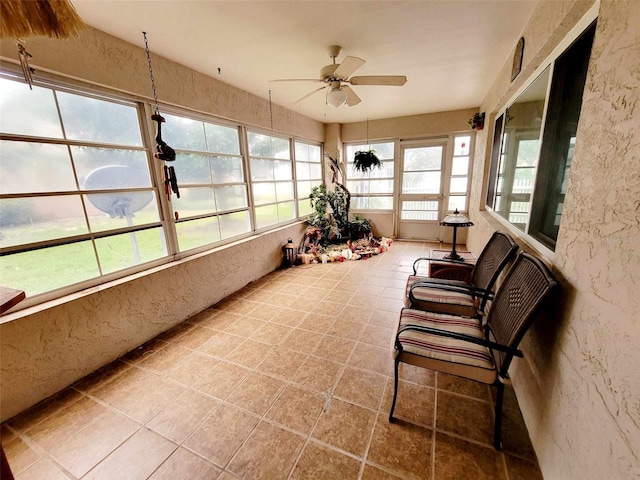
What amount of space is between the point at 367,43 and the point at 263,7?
917mm

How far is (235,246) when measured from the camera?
3189 millimetres

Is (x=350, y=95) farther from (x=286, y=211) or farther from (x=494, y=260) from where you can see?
(x=286, y=211)

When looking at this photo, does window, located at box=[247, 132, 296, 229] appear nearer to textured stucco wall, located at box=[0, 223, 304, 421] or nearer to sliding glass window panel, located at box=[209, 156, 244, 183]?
sliding glass window panel, located at box=[209, 156, 244, 183]

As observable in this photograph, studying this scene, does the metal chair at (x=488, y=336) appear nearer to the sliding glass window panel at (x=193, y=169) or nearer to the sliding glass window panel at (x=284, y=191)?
the sliding glass window panel at (x=193, y=169)

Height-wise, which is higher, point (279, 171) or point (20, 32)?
point (20, 32)

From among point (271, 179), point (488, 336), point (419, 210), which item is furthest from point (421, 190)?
point (488, 336)

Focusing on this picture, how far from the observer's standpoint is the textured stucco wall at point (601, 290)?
73 cm

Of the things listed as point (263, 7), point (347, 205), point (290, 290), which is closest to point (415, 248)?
point (347, 205)

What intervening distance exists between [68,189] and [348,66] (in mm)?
2333

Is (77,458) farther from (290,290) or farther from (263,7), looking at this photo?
(263,7)

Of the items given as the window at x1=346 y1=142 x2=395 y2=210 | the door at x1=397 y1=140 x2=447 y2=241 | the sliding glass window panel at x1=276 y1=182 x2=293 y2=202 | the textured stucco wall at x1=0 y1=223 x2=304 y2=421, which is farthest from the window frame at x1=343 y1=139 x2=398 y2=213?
the textured stucco wall at x1=0 y1=223 x2=304 y2=421

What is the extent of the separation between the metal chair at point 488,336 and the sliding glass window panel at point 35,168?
251 cm

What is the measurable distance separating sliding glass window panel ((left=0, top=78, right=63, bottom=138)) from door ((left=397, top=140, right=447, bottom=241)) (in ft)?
16.5

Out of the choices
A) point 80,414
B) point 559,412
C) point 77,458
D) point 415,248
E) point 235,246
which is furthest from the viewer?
point 415,248
